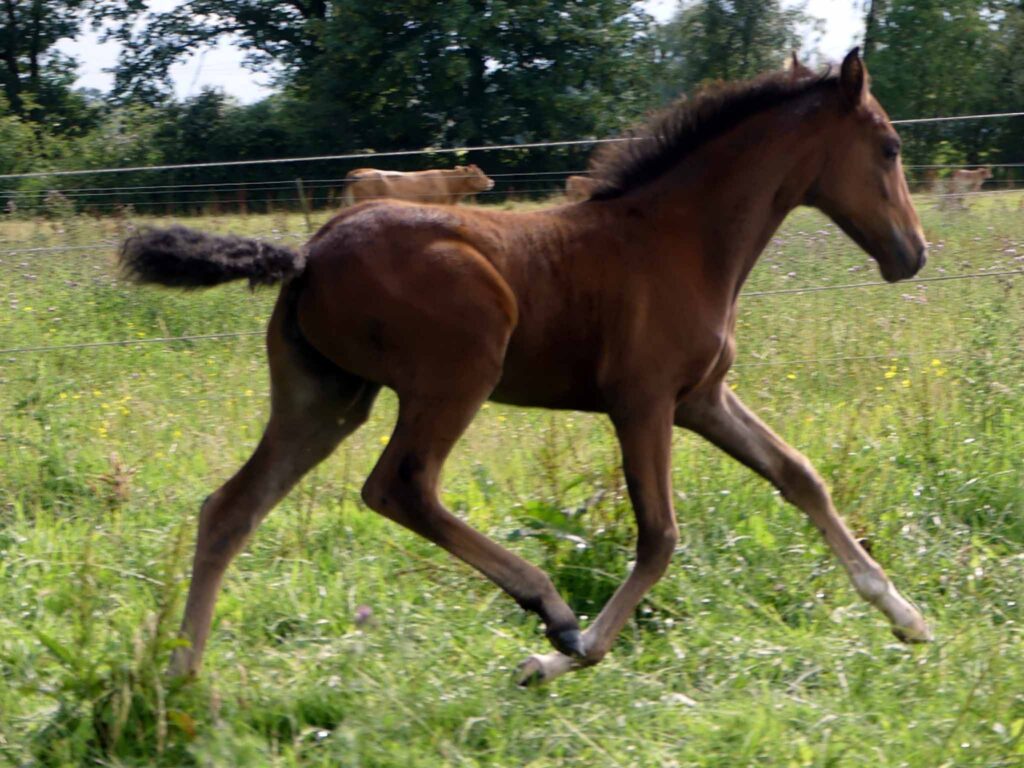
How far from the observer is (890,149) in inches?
171

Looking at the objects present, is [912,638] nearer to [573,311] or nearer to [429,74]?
[573,311]

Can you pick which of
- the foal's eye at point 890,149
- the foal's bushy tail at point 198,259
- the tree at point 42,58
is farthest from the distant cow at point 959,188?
the tree at point 42,58

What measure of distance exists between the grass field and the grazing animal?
236 millimetres

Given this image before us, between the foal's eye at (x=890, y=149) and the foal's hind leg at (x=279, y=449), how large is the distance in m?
1.90

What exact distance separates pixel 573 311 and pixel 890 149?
4.10 feet

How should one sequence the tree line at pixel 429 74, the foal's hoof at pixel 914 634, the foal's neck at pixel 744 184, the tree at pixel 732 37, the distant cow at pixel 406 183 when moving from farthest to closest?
the tree at pixel 732 37
the tree line at pixel 429 74
the distant cow at pixel 406 183
the foal's neck at pixel 744 184
the foal's hoof at pixel 914 634

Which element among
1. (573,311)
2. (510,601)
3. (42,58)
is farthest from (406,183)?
(42,58)

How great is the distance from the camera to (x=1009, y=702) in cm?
340

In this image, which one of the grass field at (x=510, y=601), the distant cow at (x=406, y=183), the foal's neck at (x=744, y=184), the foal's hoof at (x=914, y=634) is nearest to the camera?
the grass field at (x=510, y=601)

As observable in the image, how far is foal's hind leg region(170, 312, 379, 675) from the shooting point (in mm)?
3855

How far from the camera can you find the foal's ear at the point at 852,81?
4.23 meters

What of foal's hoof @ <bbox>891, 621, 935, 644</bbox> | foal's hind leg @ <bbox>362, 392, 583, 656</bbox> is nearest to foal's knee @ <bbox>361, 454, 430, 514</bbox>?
foal's hind leg @ <bbox>362, 392, 583, 656</bbox>

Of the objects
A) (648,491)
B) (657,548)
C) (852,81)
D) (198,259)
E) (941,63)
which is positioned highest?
(852,81)

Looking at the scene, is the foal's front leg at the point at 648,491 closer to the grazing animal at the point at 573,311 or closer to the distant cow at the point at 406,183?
the grazing animal at the point at 573,311
